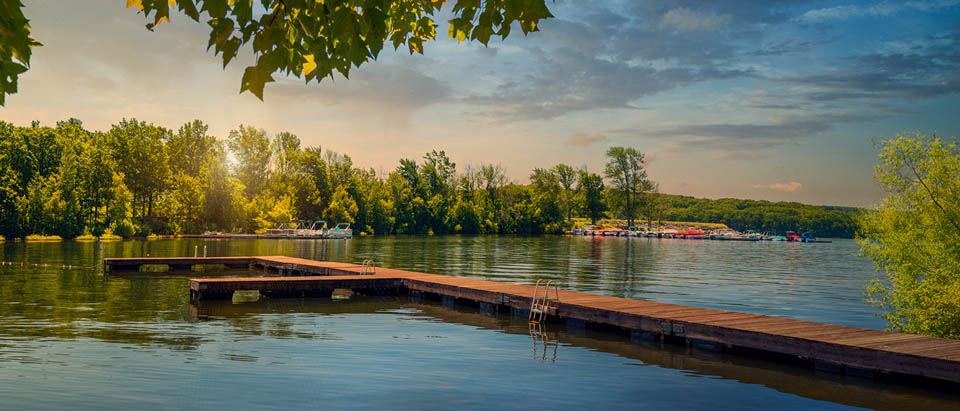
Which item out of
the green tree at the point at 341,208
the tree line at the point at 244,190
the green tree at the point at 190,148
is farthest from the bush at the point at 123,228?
the green tree at the point at 341,208

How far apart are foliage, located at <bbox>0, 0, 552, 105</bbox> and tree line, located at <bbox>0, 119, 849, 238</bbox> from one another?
83.9 m

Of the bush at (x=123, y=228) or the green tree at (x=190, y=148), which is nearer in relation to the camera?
the bush at (x=123, y=228)

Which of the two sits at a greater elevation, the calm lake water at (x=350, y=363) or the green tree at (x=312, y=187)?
the green tree at (x=312, y=187)

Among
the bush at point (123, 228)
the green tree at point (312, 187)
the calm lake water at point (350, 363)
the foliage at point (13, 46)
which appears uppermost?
the green tree at point (312, 187)

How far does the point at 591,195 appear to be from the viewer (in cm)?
17512

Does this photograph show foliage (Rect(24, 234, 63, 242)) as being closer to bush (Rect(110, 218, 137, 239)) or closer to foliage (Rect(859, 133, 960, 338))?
bush (Rect(110, 218, 137, 239))

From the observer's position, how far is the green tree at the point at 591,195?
6865 inches

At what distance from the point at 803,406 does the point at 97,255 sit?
4963 centimetres

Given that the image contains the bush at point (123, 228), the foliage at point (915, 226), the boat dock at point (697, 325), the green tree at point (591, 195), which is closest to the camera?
the boat dock at point (697, 325)

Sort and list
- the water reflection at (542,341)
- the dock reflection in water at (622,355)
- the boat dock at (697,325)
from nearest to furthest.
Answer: the dock reflection in water at (622,355) → the boat dock at (697,325) → the water reflection at (542,341)

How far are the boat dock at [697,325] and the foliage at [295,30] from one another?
11007 millimetres

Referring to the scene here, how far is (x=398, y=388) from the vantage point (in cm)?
1266

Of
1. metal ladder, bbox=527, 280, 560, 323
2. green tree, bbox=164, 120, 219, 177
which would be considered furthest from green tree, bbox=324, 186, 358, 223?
metal ladder, bbox=527, 280, 560, 323

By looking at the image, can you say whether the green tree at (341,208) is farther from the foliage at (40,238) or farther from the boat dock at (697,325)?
the boat dock at (697,325)
